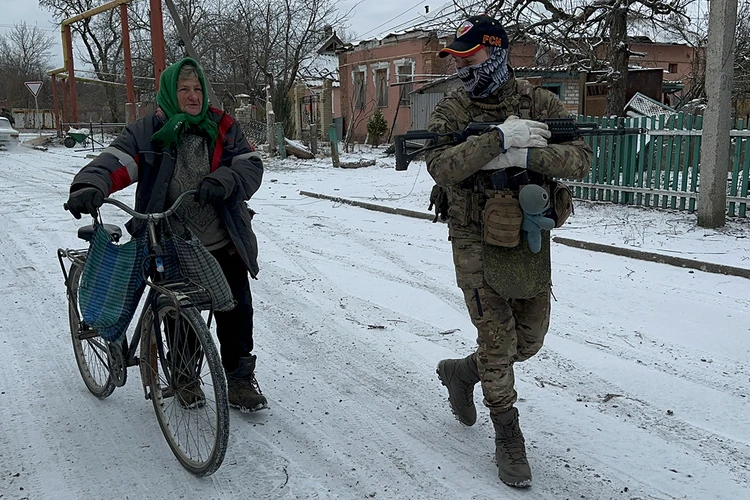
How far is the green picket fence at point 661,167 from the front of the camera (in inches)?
336

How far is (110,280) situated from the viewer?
318 centimetres

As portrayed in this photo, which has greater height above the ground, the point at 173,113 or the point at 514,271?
the point at 173,113

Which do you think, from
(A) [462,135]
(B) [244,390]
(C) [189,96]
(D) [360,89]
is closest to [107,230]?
(C) [189,96]

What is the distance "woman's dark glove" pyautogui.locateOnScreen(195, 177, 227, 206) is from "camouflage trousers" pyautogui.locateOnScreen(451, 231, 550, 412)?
3.72ft

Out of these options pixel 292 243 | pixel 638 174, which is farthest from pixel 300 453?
pixel 638 174

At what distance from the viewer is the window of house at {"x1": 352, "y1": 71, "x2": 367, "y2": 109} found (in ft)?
95.0

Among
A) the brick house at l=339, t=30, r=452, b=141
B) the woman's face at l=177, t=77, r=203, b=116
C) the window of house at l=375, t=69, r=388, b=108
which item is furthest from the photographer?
the window of house at l=375, t=69, r=388, b=108

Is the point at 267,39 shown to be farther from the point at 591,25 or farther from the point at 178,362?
the point at 178,362

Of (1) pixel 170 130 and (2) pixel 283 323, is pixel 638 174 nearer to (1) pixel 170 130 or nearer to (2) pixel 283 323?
(2) pixel 283 323

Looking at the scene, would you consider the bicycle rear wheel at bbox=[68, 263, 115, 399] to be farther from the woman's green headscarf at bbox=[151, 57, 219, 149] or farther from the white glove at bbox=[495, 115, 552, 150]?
the white glove at bbox=[495, 115, 552, 150]

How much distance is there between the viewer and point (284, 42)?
29906mm

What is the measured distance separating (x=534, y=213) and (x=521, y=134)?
0.34 meters

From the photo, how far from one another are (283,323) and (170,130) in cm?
231

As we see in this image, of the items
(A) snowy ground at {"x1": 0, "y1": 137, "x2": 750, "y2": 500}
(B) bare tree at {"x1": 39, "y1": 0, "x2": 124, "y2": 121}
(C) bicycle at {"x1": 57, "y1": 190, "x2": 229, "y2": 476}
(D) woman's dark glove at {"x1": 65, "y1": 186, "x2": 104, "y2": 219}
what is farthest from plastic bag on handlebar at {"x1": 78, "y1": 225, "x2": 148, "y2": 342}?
(B) bare tree at {"x1": 39, "y1": 0, "x2": 124, "y2": 121}
